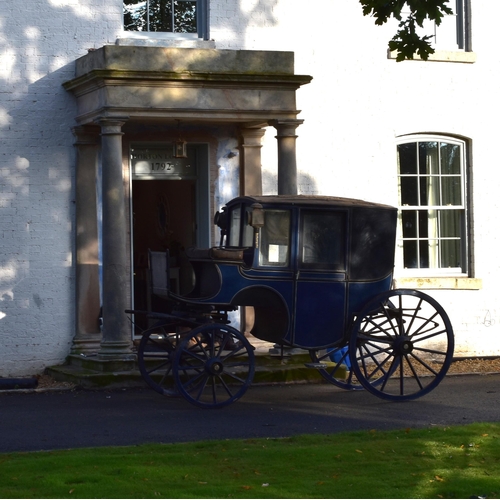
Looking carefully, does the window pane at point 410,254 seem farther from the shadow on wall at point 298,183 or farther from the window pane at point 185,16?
the window pane at point 185,16

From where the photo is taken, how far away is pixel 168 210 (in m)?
16.3

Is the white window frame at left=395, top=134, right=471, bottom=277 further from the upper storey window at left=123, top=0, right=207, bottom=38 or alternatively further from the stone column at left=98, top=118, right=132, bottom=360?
the stone column at left=98, top=118, right=132, bottom=360

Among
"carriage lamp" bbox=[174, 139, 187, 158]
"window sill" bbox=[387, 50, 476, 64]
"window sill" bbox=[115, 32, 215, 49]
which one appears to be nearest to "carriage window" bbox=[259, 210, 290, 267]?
"carriage lamp" bbox=[174, 139, 187, 158]

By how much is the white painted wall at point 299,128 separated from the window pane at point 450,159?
0.27 m

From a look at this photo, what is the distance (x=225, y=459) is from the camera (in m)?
8.00

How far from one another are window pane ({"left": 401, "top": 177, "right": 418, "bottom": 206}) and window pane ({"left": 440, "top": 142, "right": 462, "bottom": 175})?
1.62 ft

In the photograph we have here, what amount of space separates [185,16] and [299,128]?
88.6 inches

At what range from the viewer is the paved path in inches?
374

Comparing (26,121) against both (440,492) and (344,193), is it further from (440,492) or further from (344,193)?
(440,492)

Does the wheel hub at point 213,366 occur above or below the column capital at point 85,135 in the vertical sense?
below

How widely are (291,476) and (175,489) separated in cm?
91

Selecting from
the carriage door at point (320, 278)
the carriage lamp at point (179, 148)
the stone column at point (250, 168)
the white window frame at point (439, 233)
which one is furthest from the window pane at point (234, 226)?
the white window frame at point (439, 233)

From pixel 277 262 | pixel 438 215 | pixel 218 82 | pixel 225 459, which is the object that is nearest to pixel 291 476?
pixel 225 459

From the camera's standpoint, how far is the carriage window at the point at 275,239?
11.1 meters
